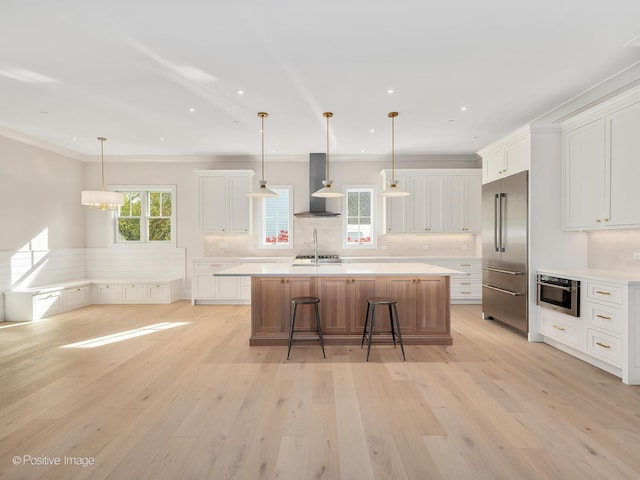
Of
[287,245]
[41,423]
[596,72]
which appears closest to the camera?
[41,423]

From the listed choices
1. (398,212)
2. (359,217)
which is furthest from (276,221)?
(398,212)

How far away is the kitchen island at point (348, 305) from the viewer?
13.0 feet

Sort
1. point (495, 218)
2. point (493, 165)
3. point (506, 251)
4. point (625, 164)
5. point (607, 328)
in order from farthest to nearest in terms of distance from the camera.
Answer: point (493, 165) → point (495, 218) → point (506, 251) → point (625, 164) → point (607, 328)

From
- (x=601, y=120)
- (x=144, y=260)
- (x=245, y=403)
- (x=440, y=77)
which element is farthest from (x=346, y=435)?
(x=144, y=260)

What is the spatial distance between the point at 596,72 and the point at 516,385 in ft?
10.4

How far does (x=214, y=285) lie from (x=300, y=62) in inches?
177

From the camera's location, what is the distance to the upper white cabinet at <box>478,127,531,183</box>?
4.21m

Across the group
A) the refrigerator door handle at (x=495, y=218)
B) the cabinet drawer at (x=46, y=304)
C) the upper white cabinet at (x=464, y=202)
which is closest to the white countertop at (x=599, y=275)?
the refrigerator door handle at (x=495, y=218)

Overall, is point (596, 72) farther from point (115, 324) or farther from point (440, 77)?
point (115, 324)

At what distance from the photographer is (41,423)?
7.65ft

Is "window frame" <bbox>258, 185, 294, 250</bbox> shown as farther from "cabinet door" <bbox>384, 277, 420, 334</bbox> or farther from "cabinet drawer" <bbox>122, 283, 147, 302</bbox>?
"cabinet door" <bbox>384, 277, 420, 334</bbox>

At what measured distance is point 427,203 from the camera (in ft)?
21.7

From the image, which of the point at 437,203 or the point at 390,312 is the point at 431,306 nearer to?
the point at 390,312

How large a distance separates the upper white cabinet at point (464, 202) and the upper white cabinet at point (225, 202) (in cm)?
392
